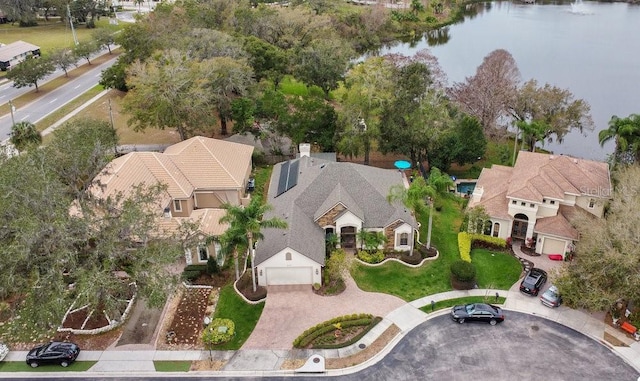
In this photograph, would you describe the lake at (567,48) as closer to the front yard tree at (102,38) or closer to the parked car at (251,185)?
the parked car at (251,185)

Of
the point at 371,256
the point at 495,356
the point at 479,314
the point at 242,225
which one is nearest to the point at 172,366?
the point at 242,225

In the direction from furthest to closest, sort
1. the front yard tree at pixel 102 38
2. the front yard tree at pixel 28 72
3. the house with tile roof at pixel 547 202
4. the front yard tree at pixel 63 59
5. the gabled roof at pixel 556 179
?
1. the front yard tree at pixel 102 38
2. the front yard tree at pixel 63 59
3. the front yard tree at pixel 28 72
4. the gabled roof at pixel 556 179
5. the house with tile roof at pixel 547 202

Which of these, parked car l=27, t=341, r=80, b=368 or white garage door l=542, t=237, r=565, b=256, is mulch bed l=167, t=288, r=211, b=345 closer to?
parked car l=27, t=341, r=80, b=368

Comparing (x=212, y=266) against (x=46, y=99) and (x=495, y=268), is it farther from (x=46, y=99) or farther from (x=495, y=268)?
(x=46, y=99)

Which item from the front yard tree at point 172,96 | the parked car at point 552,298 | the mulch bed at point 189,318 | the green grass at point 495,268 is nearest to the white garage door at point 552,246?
the green grass at point 495,268

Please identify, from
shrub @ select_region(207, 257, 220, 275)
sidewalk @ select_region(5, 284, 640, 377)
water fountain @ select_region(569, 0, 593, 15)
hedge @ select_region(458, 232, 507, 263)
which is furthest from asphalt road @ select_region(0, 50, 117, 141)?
water fountain @ select_region(569, 0, 593, 15)
